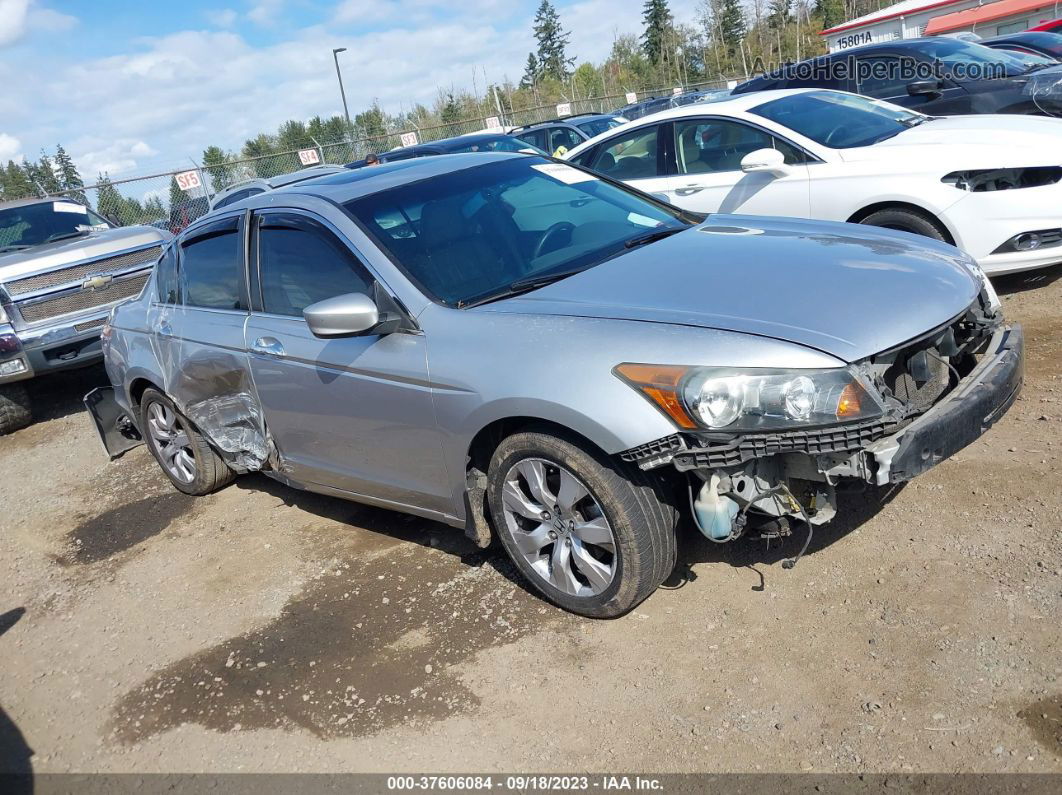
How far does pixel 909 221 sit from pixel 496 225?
3.31m

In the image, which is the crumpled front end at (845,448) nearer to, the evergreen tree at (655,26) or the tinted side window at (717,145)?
the tinted side window at (717,145)

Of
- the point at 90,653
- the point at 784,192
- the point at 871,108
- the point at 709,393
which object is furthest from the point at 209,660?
the point at 871,108

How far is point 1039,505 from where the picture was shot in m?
3.69

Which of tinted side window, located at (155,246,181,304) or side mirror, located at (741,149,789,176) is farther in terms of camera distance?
side mirror, located at (741,149,789,176)

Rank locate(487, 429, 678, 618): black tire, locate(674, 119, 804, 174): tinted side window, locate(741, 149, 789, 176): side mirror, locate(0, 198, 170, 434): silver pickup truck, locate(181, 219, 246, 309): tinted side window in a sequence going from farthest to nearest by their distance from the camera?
1. locate(0, 198, 170, 434): silver pickup truck
2. locate(674, 119, 804, 174): tinted side window
3. locate(741, 149, 789, 176): side mirror
4. locate(181, 219, 246, 309): tinted side window
5. locate(487, 429, 678, 618): black tire

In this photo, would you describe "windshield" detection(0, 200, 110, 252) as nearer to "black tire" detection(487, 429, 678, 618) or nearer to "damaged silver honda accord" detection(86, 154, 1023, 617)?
"damaged silver honda accord" detection(86, 154, 1023, 617)

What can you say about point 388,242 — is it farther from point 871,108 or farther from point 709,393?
point 871,108

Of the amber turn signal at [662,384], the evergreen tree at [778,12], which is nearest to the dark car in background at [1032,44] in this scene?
the amber turn signal at [662,384]

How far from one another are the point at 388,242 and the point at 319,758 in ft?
6.83

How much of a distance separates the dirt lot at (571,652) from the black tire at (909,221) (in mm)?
1246

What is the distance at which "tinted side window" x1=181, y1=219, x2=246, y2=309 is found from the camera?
4.69m

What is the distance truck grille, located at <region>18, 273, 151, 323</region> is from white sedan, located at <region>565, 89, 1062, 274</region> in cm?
455

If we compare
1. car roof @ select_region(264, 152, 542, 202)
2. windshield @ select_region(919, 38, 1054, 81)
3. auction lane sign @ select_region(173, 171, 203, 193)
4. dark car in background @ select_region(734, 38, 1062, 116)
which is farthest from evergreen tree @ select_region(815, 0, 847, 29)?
car roof @ select_region(264, 152, 542, 202)

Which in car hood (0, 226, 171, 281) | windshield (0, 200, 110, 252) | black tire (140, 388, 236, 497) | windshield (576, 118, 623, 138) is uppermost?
windshield (576, 118, 623, 138)
